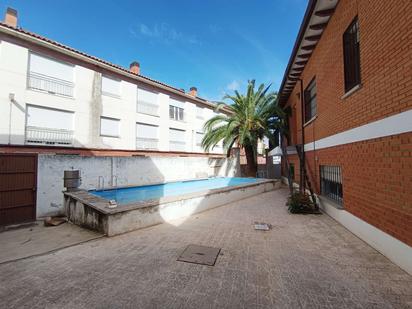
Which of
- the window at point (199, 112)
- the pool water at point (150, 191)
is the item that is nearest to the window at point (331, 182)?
the pool water at point (150, 191)

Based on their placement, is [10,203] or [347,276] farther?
[10,203]

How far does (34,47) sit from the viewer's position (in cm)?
1317

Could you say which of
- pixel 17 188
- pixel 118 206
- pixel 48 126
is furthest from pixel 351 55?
pixel 48 126

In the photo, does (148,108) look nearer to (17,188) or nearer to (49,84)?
(49,84)

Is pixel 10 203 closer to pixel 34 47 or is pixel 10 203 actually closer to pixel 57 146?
pixel 57 146

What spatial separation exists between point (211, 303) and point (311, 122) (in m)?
8.90

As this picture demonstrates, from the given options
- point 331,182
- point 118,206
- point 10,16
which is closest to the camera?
point 118,206

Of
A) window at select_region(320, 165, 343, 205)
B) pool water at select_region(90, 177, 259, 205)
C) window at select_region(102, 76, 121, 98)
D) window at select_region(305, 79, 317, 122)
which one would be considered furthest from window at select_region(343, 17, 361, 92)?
window at select_region(102, 76, 121, 98)

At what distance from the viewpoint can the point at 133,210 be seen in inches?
236

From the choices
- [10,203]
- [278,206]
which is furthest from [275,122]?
[10,203]

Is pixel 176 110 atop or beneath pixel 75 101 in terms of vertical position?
atop

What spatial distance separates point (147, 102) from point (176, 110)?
3626 mm

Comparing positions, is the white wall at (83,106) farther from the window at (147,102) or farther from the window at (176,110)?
the window at (176,110)

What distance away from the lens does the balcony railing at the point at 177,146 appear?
21.3m
